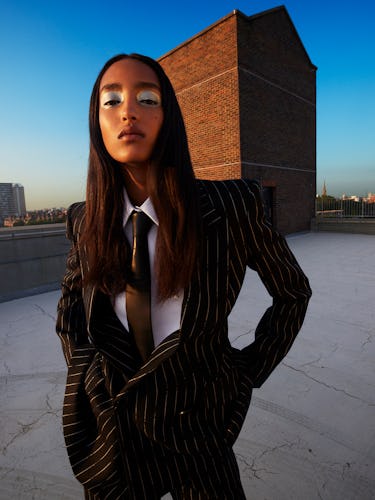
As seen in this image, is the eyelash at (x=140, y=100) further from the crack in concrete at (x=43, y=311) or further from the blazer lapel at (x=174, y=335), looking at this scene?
the crack in concrete at (x=43, y=311)

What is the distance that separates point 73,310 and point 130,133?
26.4 inches

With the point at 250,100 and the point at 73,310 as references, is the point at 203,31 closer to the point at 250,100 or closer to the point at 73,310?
the point at 250,100

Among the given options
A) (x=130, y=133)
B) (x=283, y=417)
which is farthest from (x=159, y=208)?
(x=283, y=417)

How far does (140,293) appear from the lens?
911 mm

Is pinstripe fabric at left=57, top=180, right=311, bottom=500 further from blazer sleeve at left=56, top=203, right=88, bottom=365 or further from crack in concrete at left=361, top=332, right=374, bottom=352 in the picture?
crack in concrete at left=361, top=332, right=374, bottom=352

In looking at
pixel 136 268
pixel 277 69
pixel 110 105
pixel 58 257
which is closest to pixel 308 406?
pixel 136 268

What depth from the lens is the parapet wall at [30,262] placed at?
561 cm

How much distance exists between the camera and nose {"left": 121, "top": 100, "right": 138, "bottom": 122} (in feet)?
2.91

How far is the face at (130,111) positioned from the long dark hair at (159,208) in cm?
3

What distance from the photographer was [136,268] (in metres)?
0.92

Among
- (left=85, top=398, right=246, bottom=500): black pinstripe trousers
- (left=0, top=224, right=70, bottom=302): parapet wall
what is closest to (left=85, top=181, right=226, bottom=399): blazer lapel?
(left=85, top=398, right=246, bottom=500): black pinstripe trousers

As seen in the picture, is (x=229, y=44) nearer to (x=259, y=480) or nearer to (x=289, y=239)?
(x=289, y=239)

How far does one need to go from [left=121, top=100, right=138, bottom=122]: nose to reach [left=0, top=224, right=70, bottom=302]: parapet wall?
5578mm

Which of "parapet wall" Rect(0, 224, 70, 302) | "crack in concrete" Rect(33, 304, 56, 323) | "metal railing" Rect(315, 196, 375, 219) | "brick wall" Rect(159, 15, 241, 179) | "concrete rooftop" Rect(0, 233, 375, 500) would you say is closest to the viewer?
"concrete rooftop" Rect(0, 233, 375, 500)
